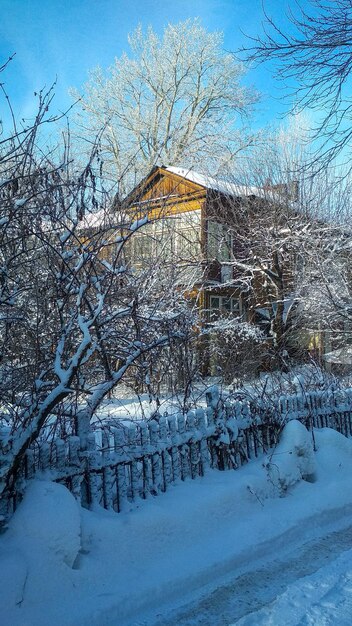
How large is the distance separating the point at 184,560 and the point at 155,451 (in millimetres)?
1062

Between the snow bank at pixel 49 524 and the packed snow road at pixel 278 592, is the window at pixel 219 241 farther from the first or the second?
the snow bank at pixel 49 524

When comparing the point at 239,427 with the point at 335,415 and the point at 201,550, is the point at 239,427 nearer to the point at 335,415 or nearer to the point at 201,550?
the point at 201,550

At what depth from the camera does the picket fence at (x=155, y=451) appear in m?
4.42

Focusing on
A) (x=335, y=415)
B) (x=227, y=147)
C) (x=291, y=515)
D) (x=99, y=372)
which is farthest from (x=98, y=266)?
(x=227, y=147)

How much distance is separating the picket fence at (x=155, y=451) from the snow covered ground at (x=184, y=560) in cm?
18

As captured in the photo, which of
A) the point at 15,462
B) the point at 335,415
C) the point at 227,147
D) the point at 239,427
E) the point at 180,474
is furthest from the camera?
the point at 227,147

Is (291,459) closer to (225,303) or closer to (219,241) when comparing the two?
(219,241)

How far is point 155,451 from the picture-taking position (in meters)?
5.18

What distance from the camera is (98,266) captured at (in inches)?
252

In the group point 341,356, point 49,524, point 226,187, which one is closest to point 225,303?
point 226,187

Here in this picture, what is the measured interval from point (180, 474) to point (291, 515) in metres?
1.27

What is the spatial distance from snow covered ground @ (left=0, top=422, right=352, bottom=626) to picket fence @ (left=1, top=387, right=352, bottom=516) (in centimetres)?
18

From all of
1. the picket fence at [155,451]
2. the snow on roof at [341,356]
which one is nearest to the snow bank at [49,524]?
the picket fence at [155,451]

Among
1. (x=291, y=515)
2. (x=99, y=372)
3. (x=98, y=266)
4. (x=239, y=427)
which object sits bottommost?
(x=291, y=515)
